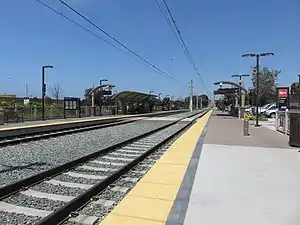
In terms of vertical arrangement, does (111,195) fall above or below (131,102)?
below

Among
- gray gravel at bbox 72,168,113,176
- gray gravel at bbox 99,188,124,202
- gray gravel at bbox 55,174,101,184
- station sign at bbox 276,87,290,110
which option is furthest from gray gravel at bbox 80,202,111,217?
station sign at bbox 276,87,290,110

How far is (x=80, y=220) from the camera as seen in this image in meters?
4.83

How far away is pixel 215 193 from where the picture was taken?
564 cm

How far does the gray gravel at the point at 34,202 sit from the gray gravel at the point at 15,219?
439 millimetres

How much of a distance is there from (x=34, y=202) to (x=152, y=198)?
199cm

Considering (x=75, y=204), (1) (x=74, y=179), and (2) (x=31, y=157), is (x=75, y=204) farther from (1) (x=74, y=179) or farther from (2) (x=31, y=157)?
(2) (x=31, y=157)

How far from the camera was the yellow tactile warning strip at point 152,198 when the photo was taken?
4.47 m

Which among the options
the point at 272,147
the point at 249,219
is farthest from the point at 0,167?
the point at 272,147

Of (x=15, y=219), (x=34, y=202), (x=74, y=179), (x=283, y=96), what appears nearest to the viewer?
(x=15, y=219)

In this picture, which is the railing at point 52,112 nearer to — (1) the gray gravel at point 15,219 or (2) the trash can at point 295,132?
(2) the trash can at point 295,132

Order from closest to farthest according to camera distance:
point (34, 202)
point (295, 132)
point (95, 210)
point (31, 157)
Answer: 1. point (95, 210)
2. point (34, 202)
3. point (31, 157)
4. point (295, 132)

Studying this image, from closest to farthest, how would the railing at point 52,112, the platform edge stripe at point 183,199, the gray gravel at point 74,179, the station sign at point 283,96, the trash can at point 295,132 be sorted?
the platform edge stripe at point 183,199, the gray gravel at point 74,179, the trash can at point 295,132, the station sign at point 283,96, the railing at point 52,112

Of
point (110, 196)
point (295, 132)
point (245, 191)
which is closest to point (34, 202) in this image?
point (110, 196)

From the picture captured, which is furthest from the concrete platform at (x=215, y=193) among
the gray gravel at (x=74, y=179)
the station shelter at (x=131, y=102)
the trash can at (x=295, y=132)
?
the station shelter at (x=131, y=102)
